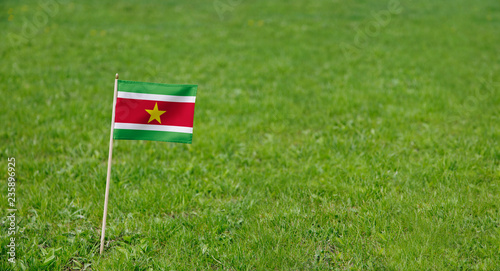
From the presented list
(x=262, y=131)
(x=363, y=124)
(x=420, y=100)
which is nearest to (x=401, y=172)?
(x=363, y=124)

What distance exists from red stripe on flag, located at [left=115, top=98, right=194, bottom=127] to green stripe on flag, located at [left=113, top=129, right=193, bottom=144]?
0.10 metres

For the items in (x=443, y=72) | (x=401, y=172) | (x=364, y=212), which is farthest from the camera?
(x=443, y=72)

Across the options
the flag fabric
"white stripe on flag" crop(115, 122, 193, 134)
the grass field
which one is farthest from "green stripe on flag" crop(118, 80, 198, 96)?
the grass field

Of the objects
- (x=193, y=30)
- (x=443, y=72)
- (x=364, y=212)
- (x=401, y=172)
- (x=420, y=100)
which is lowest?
(x=364, y=212)

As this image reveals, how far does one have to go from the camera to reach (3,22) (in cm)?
1281

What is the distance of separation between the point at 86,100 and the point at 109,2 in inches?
449

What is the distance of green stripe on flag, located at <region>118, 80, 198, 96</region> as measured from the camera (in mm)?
3549

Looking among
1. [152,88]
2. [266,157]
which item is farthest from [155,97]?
[266,157]

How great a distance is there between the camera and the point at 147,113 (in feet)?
11.9

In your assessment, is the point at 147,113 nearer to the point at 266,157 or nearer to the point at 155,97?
the point at 155,97

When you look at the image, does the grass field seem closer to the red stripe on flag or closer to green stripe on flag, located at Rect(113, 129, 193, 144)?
green stripe on flag, located at Rect(113, 129, 193, 144)

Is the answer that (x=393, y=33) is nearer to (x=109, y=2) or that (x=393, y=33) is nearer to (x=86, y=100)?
Answer: (x=86, y=100)

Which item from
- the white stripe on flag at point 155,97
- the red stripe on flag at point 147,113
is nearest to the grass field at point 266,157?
the red stripe on flag at point 147,113

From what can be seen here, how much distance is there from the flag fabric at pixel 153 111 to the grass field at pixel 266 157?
1.00 m
